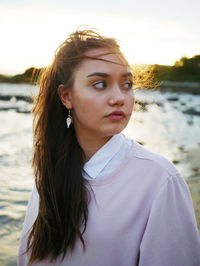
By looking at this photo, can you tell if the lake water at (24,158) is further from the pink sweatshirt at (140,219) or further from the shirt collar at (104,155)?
the pink sweatshirt at (140,219)

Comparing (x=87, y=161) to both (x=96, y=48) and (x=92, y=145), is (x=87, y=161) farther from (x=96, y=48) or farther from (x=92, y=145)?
(x=96, y=48)

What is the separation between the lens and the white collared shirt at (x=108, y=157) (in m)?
2.01

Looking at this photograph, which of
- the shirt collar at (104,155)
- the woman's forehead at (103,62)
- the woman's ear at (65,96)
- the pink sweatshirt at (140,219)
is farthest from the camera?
the woman's ear at (65,96)

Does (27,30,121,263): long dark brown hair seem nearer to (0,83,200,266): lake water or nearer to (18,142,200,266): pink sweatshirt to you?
(18,142,200,266): pink sweatshirt

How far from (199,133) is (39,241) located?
40.7 ft

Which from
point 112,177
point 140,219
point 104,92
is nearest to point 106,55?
point 104,92

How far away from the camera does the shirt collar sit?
2.03 metres

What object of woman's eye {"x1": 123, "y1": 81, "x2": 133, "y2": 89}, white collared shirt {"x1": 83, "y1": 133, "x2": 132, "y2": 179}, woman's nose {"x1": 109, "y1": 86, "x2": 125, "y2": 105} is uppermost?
woman's eye {"x1": 123, "y1": 81, "x2": 133, "y2": 89}

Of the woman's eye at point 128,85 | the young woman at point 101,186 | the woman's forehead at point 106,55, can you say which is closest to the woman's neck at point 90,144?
the young woman at point 101,186

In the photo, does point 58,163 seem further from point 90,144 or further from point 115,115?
point 115,115

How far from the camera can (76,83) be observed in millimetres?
2029

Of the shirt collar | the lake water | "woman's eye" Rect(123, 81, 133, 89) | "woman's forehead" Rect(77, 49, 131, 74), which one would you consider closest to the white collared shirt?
the shirt collar

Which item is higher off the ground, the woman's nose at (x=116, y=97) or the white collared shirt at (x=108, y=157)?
the woman's nose at (x=116, y=97)

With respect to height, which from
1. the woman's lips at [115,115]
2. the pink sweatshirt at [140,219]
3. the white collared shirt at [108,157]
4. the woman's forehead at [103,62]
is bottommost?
the pink sweatshirt at [140,219]
